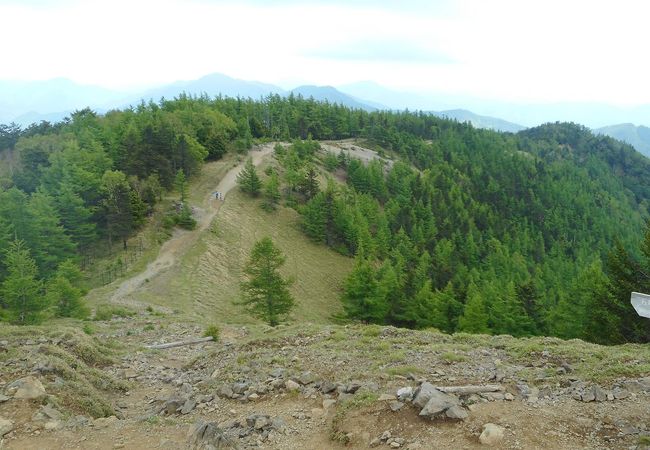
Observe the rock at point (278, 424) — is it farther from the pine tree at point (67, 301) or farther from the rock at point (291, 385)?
the pine tree at point (67, 301)

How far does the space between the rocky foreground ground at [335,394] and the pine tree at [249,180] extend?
52245mm

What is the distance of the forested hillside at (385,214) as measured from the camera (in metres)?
42.3

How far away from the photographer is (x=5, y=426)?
464 inches

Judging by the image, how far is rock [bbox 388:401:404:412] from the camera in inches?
458

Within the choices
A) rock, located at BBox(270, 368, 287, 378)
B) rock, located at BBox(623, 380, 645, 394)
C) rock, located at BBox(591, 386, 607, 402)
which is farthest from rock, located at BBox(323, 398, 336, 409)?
rock, located at BBox(623, 380, 645, 394)

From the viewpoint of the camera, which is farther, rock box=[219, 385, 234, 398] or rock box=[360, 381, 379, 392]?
rock box=[219, 385, 234, 398]

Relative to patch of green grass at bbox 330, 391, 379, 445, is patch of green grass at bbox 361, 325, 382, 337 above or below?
below

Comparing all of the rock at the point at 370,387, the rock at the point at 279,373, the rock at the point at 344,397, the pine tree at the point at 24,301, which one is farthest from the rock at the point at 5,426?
the pine tree at the point at 24,301

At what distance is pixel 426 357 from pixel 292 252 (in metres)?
49.7

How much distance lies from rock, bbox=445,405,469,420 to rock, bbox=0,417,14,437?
11.0 metres

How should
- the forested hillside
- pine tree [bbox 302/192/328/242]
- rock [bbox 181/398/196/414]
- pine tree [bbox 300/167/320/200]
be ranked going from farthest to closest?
pine tree [bbox 300/167/320/200], pine tree [bbox 302/192/328/242], the forested hillside, rock [bbox 181/398/196/414]

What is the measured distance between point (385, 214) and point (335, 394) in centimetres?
7199

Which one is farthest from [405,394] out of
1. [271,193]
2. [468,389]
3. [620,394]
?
[271,193]

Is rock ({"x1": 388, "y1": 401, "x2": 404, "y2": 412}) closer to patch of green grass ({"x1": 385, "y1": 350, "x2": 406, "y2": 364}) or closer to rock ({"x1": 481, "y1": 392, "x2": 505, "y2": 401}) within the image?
rock ({"x1": 481, "y1": 392, "x2": 505, "y2": 401})
